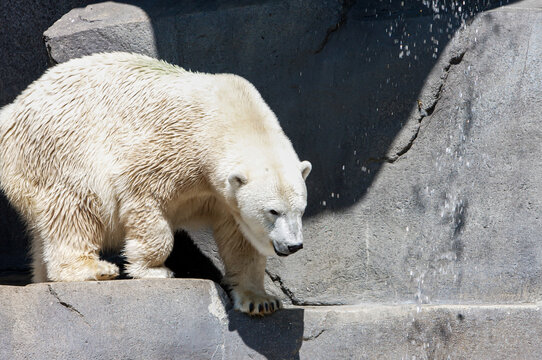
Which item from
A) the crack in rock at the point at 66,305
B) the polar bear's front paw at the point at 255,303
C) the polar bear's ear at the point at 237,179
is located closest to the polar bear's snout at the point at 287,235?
the polar bear's ear at the point at 237,179

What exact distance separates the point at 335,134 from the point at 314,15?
0.71 meters

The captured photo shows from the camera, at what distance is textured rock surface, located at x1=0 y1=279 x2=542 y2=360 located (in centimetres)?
372

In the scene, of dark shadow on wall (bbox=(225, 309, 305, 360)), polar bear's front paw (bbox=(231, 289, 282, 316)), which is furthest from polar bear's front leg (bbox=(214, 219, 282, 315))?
dark shadow on wall (bbox=(225, 309, 305, 360))

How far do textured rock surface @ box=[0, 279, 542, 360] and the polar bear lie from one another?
0.19 meters

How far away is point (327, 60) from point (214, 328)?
1803mm

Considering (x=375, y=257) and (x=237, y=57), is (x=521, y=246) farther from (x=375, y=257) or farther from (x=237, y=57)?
(x=237, y=57)

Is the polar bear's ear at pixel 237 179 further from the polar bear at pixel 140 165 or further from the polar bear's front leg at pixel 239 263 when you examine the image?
the polar bear's front leg at pixel 239 263

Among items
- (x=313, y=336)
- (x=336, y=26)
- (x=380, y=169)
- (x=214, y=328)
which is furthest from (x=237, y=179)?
(x=336, y=26)

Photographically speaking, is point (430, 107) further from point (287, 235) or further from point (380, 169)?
point (287, 235)

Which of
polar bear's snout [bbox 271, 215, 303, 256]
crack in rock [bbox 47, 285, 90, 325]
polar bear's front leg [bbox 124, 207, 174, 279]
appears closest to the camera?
polar bear's snout [bbox 271, 215, 303, 256]

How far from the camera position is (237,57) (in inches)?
195

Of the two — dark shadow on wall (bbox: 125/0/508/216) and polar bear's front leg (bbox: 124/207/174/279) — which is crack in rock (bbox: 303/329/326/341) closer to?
polar bear's front leg (bbox: 124/207/174/279)

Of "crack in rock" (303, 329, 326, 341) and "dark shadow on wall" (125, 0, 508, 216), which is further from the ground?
"dark shadow on wall" (125, 0, 508, 216)

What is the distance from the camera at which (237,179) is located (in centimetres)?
379
